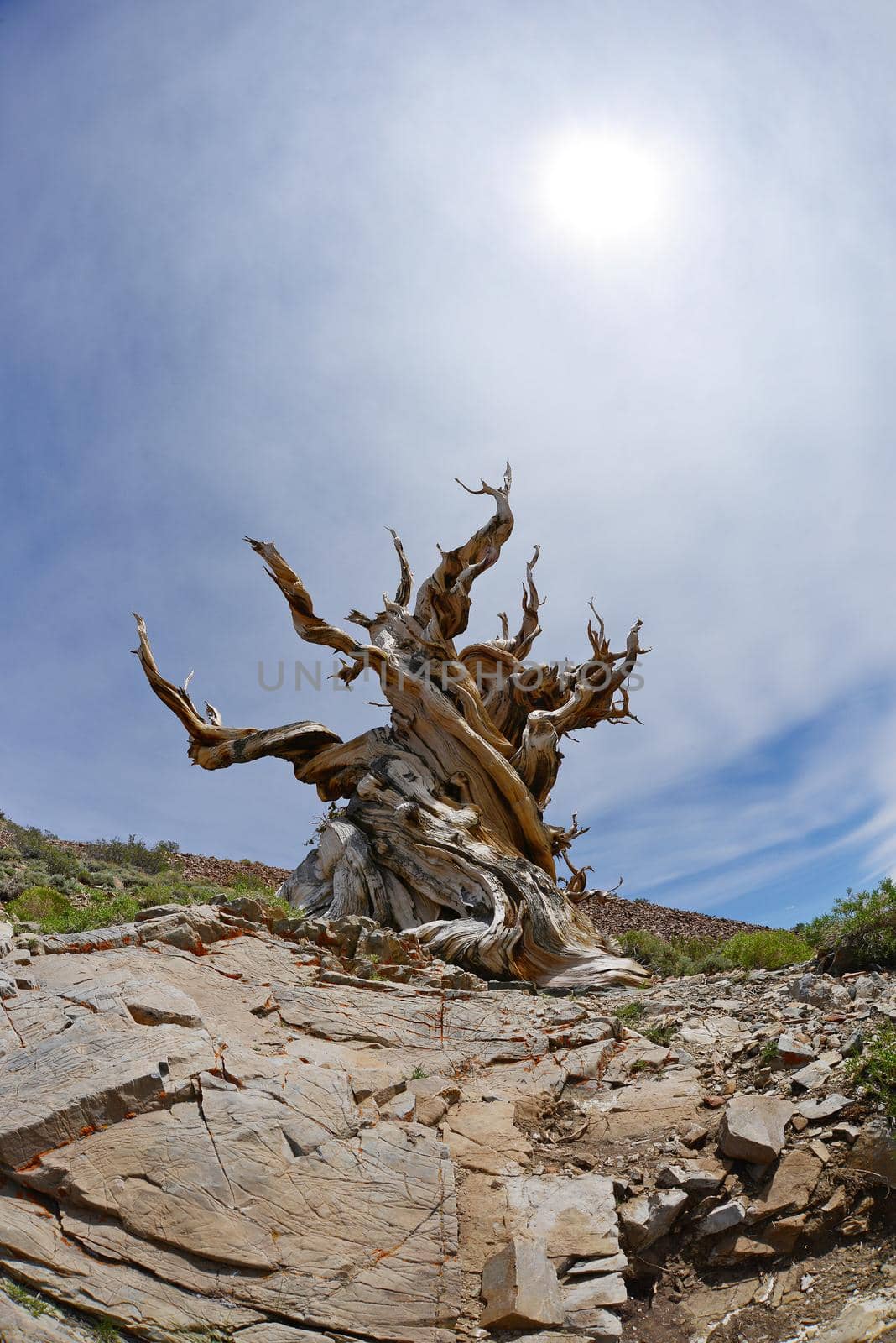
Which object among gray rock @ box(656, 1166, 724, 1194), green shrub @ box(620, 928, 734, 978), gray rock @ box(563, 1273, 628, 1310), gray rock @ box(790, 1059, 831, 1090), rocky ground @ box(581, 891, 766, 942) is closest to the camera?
gray rock @ box(563, 1273, 628, 1310)

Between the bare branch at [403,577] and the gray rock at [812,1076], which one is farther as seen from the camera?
the bare branch at [403,577]

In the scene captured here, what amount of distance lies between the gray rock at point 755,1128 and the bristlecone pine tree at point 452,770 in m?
4.63

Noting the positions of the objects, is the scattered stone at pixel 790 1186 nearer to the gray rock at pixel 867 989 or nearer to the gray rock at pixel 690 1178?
the gray rock at pixel 690 1178

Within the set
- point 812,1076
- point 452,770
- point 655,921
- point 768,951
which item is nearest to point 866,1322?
point 812,1076

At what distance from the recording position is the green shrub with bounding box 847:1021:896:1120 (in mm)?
4055

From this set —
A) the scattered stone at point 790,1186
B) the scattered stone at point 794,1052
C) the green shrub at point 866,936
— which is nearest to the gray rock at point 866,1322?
the scattered stone at point 790,1186

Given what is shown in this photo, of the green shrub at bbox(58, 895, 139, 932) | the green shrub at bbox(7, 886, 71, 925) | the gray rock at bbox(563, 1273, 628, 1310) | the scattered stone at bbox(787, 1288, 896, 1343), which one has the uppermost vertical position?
the green shrub at bbox(7, 886, 71, 925)

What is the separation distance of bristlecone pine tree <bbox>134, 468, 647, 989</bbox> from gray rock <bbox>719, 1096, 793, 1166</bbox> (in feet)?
15.2

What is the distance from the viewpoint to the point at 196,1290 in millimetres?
3113

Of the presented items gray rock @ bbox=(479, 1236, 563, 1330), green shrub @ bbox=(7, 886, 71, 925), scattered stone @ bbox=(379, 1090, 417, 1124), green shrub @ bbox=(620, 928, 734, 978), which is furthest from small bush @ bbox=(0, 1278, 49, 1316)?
green shrub @ bbox=(620, 928, 734, 978)

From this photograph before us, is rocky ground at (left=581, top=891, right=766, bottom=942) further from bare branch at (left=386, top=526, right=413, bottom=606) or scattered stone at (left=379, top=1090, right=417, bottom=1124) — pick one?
scattered stone at (left=379, top=1090, right=417, bottom=1124)

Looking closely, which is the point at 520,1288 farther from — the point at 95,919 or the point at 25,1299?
the point at 95,919

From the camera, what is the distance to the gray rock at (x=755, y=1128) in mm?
3990

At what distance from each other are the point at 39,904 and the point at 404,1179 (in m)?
8.95
